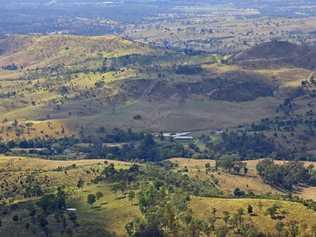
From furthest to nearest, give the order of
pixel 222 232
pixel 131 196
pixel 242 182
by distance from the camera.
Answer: pixel 242 182 → pixel 131 196 → pixel 222 232

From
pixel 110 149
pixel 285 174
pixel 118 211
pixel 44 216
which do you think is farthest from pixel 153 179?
pixel 110 149

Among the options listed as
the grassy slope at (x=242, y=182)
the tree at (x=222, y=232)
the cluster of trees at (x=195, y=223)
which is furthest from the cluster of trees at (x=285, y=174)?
the tree at (x=222, y=232)

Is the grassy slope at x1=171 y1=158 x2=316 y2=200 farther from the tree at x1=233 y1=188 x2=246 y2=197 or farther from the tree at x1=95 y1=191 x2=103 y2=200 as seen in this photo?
the tree at x1=95 y1=191 x2=103 y2=200

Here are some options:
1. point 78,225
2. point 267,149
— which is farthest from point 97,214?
point 267,149

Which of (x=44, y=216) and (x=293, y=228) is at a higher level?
(x=293, y=228)

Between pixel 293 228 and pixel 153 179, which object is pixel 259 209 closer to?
pixel 293 228

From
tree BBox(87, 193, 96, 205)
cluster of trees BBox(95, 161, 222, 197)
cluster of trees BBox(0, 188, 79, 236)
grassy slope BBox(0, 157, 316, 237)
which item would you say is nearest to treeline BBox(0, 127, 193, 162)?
cluster of trees BBox(95, 161, 222, 197)

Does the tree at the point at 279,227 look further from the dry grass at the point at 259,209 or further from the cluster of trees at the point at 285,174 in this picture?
the cluster of trees at the point at 285,174

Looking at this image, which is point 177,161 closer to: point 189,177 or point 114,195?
point 189,177
